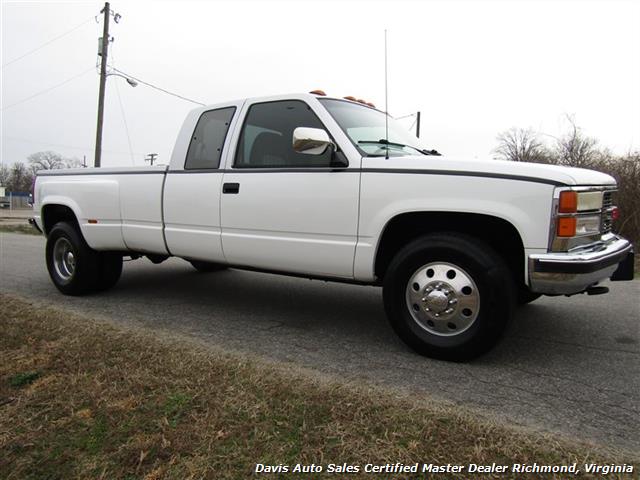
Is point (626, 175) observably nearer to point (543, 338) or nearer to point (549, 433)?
point (543, 338)

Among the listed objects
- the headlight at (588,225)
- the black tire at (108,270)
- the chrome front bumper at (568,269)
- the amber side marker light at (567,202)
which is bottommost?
the black tire at (108,270)

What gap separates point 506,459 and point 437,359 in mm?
1204

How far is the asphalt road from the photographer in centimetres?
260

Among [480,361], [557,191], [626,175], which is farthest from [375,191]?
[626,175]

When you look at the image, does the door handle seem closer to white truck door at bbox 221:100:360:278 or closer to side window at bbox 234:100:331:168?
white truck door at bbox 221:100:360:278

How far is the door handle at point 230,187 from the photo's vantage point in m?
4.06

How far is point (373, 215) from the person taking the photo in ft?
11.1

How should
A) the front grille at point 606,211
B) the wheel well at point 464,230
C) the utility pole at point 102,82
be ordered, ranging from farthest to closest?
the utility pole at point 102,82 < the front grille at point 606,211 < the wheel well at point 464,230

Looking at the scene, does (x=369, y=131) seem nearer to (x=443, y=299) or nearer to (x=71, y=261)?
(x=443, y=299)

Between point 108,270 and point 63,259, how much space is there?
612 millimetres

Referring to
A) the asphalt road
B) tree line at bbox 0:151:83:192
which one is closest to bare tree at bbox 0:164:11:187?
tree line at bbox 0:151:83:192

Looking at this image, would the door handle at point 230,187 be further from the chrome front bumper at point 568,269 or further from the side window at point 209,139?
the chrome front bumper at point 568,269

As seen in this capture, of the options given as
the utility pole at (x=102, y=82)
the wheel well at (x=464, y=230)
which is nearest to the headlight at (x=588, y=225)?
the wheel well at (x=464, y=230)

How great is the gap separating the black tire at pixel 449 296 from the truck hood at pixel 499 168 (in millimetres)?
458
